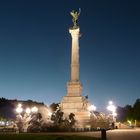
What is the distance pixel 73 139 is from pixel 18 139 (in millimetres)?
4253

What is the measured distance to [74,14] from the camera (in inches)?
3049

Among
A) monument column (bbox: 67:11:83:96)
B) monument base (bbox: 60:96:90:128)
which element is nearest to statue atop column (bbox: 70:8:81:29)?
monument column (bbox: 67:11:83:96)

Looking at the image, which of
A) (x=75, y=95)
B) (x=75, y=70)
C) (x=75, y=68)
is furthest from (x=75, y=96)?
(x=75, y=68)

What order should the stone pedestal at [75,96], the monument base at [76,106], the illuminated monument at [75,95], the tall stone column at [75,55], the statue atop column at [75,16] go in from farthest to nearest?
1. the statue atop column at [75,16]
2. the tall stone column at [75,55]
3. the stone pedestal at [75,96]
4. the illuminated monument at [75,95]
5. the monument base at [76,106]

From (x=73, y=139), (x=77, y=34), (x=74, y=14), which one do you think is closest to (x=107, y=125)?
(x=77, y=34)

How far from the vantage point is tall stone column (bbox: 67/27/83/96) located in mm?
70375

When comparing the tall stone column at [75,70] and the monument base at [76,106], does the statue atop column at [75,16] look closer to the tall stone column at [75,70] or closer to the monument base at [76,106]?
the tall stone column at [75,70]

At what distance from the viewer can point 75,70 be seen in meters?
71.9

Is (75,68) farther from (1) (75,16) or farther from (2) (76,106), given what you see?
(1) (75,16)

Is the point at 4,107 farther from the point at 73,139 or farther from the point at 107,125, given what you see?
the point at 73,139

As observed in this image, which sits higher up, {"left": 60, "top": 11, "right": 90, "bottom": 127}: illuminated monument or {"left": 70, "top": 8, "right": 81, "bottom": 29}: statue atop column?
{"left": 70, "top": 8, "right": 81, "bottom": 29}: statue atop column

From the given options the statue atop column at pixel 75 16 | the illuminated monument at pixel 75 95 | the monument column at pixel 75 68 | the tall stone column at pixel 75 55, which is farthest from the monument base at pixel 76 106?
the statue atop column at pixel 75 16

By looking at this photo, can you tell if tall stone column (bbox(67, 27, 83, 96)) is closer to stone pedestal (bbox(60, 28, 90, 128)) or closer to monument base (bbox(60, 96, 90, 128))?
stone pedestal (bbox(60, 28, 90, 128))

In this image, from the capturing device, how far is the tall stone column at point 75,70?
70375mm
